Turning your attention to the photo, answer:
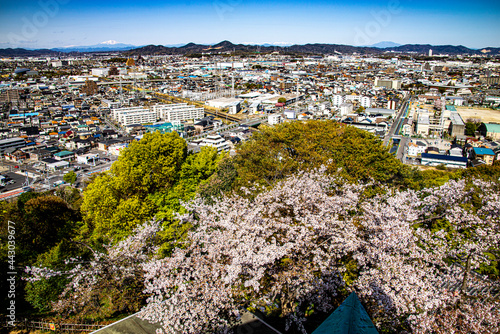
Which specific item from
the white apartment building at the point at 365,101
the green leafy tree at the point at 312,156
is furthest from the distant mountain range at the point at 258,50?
the green leafy tree at the point at 312,156

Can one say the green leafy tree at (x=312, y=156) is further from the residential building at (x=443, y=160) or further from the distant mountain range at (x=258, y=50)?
the distant mountain range at (x=258, y=50)

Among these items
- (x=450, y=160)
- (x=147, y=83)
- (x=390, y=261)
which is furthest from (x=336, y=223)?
(x=147, y=83)

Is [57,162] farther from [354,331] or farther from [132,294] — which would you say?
[354,331]

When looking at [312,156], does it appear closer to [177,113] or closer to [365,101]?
[177,113]

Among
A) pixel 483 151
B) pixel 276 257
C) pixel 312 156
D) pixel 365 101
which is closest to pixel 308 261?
pixel 276 257

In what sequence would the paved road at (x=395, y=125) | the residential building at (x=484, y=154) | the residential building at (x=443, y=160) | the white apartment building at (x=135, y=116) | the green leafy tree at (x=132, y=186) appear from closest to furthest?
the green leafy tree at (x=132, y=186)
the residential building at (x=484, y=154)
the residential building at (x=443, y=160)
the paved road at (x=395, y=125)
the white apartment building at (x=135, y=116)

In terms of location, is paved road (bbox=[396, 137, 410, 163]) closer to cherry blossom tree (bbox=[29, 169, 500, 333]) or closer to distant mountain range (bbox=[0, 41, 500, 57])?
cherry blossom tree (bbox=[29, 169, 500, 333])
